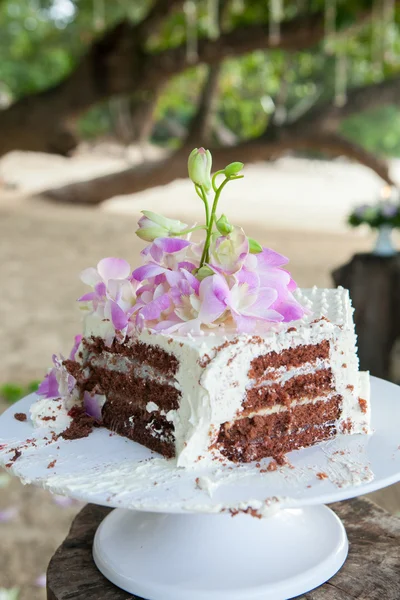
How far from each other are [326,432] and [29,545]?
2322 millimetres

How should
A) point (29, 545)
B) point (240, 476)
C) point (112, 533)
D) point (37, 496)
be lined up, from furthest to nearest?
point (37, 496) → point (29, 545) → point (112, 533) → point (240, 476)

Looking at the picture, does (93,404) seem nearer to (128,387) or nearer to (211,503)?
(128,387)

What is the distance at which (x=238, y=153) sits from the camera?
8375 millimetres

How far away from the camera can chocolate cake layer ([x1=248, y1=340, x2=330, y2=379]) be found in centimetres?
167

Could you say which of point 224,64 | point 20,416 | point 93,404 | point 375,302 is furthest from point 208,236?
point 224,64

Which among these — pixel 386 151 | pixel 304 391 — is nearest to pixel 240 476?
pixel 304 391

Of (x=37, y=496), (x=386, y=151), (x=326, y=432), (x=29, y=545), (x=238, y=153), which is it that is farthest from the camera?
(x=386, y=151)

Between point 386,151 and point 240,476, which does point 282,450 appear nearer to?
point 240,476

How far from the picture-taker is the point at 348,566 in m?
1.92

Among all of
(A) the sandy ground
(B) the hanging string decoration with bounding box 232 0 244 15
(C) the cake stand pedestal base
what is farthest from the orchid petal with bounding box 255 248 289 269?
(B) the hanging string decoration with bounding box 232 0 244 15

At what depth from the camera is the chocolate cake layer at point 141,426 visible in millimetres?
1703

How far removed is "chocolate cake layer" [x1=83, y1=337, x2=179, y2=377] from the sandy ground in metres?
1.91

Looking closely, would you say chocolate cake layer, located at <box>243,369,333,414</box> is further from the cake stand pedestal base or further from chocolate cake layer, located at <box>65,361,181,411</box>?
the cake stand pedestal base

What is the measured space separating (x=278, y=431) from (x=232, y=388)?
0.60 ft
